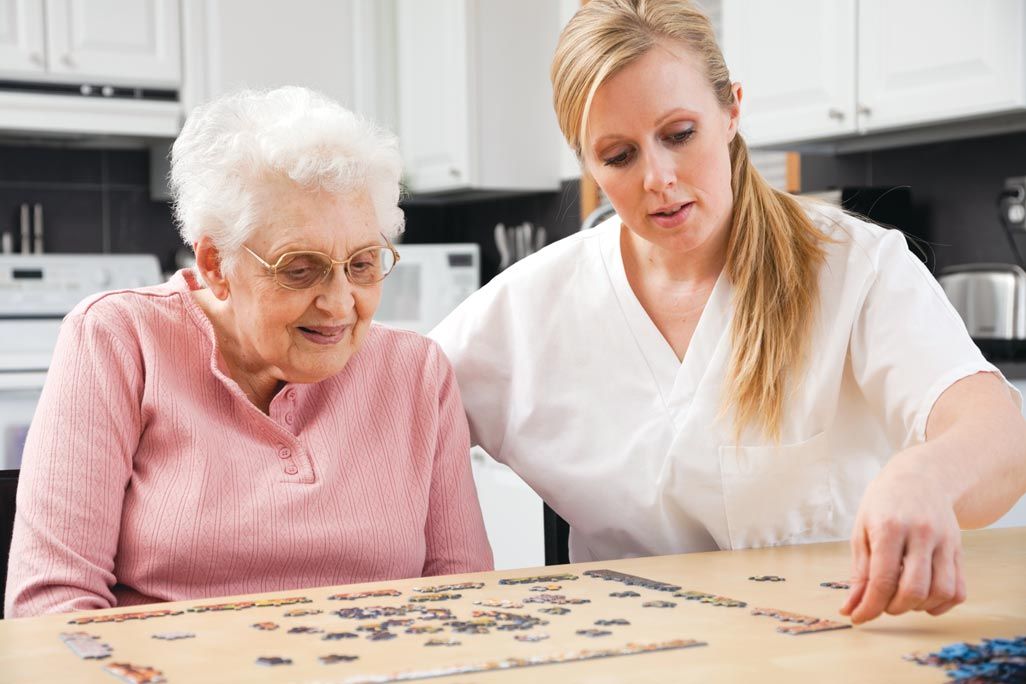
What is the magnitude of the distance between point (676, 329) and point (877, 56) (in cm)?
177

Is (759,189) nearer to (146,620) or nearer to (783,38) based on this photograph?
(146,620)

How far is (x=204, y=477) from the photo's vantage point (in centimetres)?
158

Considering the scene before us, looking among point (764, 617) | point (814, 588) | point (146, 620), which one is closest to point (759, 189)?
point (814, 588)

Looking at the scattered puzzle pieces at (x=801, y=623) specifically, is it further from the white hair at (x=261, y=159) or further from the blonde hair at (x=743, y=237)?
the white hair at (x=261, y=159)

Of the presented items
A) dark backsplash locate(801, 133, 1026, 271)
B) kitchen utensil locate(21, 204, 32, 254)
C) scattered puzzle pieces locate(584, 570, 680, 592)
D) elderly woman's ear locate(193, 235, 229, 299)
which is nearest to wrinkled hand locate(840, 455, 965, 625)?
scattered puzzle pieces locate(584, 570, 680, 592)

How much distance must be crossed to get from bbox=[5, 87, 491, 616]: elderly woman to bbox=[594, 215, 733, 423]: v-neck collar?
0.91 feet

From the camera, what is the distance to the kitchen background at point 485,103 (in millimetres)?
3275

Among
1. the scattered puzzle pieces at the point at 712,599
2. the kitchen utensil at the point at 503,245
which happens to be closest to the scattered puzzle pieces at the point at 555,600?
the scattered puzzle pieces at the point at 712,599

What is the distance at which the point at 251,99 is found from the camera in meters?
1.73

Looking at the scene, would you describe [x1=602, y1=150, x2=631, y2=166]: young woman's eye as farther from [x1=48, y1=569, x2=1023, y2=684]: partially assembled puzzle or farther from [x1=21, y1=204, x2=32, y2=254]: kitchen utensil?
[x1=21, y1=204, x2=32, y2=254]: kitchen utensil

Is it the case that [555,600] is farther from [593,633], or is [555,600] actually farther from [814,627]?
[814,627]

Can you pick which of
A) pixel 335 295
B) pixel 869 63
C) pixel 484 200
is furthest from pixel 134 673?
pixel 484 200

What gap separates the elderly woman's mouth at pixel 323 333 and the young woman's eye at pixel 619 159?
16.2 inches

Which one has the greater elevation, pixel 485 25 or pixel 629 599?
pixel 485 25
